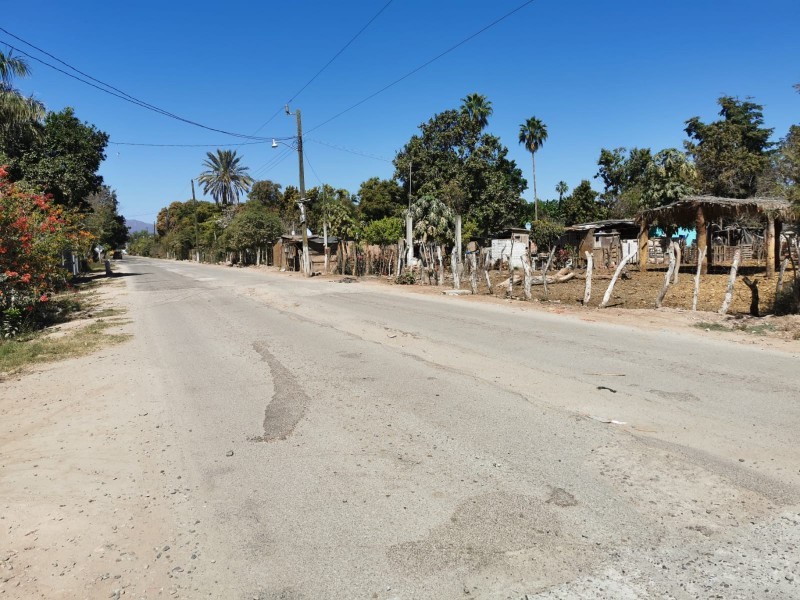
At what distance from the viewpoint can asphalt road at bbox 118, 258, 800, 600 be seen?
2910 mm

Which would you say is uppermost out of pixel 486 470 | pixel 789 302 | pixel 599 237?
pixel 599 237

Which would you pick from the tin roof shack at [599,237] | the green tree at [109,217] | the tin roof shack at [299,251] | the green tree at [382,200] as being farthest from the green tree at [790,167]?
the green tree at [109,217]

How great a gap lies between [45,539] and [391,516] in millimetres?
2180

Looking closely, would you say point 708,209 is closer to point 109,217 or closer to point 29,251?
point 29,251

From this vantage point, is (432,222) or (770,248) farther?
(432,222)

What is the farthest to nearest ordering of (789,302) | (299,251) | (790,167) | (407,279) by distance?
1. (299,251)
2. (407,279)
3. (789,302)
4. (790,167)

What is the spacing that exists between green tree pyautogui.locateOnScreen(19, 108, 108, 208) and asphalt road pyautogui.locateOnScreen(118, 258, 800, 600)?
24.9m

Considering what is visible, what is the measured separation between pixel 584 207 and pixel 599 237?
15811 mm

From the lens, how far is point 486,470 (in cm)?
412

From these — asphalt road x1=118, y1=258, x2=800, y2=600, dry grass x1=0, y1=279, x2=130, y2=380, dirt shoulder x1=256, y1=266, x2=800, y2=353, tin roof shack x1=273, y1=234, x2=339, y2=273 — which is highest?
tin roof shack x1=273, y1=234, x2=339, y2=273

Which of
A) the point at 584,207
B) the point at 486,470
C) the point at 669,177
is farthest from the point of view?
the point at 584,207

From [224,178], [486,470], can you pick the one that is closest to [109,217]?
[224,178]

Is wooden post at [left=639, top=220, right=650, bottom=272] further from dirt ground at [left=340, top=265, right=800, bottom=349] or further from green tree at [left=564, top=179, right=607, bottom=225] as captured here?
green tree at [left=564, top=179, right=607, bottom=225]

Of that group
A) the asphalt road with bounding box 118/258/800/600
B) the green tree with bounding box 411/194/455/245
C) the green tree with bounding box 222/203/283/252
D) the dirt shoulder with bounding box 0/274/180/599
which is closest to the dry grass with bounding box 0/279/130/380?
the asphalt road with bounding box 118/258/800/600
